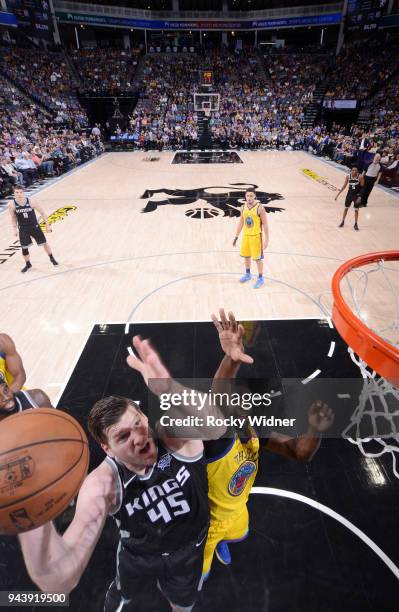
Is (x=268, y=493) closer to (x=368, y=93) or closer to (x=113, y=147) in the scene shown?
(x=113, y=147)

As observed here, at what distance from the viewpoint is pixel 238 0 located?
31531 millimetres

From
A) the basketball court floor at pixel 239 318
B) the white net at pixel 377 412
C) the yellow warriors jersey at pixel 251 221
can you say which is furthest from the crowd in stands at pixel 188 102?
the white net at pixel 377 412

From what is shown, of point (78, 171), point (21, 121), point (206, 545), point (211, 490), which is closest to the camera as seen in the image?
point (211, 490)

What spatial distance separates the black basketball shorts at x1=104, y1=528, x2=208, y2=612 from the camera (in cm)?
185

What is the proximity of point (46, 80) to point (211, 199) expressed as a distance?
2173 cm

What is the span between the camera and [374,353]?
241 cm

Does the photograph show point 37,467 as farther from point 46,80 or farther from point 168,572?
point 46,80

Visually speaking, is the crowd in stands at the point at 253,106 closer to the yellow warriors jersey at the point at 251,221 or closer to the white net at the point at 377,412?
the yellow warriors jersey at the point at 251,221

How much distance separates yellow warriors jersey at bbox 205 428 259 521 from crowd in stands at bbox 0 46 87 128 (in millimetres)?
25249

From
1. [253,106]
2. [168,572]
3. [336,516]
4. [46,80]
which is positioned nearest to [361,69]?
[253,106]

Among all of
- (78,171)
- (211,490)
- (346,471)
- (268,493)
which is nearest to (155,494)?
(211,490)

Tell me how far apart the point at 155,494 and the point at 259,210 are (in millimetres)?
4792

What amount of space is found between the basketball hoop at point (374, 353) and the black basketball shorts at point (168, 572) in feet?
4.98

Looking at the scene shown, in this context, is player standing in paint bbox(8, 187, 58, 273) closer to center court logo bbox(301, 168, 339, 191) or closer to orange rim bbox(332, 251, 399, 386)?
orange rim bbox(332, 251, 399, 386)
